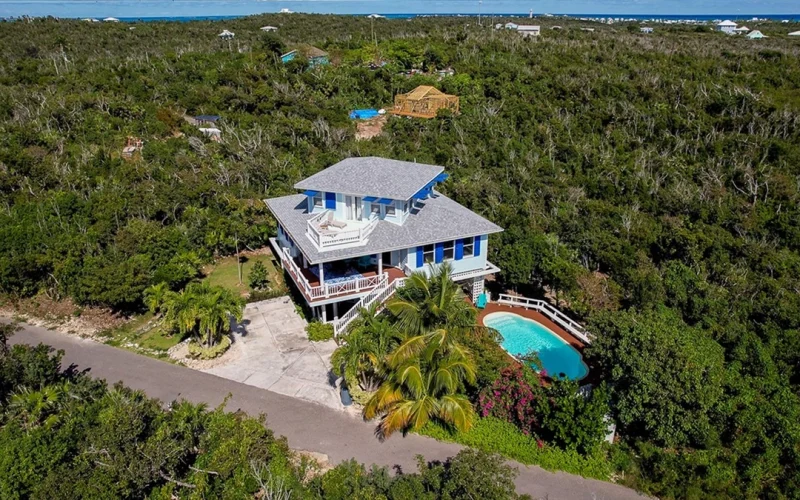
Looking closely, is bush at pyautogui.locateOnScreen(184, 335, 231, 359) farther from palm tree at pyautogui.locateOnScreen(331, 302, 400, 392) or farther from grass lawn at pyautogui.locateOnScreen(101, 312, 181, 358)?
palm tree at pyautogui.locateOnScreen(331, 302, 400, 392)

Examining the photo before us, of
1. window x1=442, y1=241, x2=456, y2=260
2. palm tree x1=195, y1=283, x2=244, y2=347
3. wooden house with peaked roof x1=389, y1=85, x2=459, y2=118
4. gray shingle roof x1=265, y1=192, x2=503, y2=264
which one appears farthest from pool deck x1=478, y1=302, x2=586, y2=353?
wooden house with peaked roof x1=389, y1=85, x2=459, y2=118

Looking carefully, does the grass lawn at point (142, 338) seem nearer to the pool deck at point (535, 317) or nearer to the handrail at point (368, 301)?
the handrail at point (368, 301)

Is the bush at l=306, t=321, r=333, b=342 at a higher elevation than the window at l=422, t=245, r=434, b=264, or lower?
lower

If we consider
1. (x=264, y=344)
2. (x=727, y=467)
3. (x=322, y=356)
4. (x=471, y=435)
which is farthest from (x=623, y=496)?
(x=264, y=344)

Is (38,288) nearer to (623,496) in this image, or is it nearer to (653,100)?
(623,496)

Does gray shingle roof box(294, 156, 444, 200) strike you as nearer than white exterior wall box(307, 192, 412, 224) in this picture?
Yes

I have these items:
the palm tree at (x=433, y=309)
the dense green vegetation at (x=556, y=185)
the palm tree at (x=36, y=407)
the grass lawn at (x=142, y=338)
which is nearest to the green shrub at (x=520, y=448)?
the dense green vegetation at (x=556, y=185)

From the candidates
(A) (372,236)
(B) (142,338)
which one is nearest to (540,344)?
(A) (372,236)
